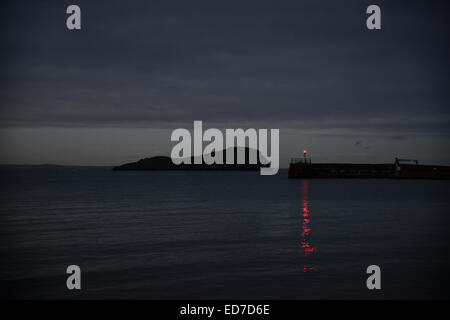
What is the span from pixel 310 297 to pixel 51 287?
9.25 metres

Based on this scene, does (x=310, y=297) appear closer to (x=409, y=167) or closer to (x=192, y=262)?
(x=192, y=262)

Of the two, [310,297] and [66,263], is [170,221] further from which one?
[310,297]

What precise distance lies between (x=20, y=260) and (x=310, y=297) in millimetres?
13656

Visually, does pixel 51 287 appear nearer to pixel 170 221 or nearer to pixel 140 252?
pixel 140 252

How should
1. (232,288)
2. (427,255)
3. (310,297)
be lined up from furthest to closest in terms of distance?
(427,255)
(232,288)
(310,297)

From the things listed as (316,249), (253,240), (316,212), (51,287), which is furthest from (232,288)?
(316,212)

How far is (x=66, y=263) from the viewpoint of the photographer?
1811cm

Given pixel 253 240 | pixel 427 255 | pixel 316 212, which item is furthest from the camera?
pixel 316 212

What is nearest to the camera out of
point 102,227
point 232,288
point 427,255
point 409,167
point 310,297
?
point 310,297

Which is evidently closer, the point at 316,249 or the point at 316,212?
the point at 316,249

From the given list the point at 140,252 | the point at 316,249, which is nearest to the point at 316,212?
the point at 316,249

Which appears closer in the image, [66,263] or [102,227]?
[66,263]

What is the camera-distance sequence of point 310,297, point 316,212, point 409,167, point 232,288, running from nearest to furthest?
point 310,297 < point 232,288 < point 316,212 < point 409,167

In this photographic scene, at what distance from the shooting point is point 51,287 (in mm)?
14453
